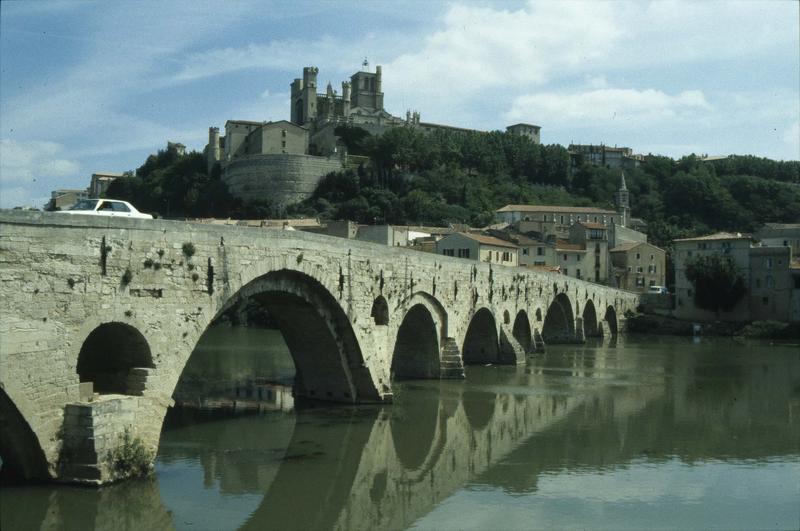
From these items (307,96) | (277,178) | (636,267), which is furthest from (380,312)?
(307,96)

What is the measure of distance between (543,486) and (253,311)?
45931 millimetres

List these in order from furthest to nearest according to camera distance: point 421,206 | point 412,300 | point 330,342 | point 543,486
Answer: point 421,206 → point 412,300 → point 330,342 → point 543,486

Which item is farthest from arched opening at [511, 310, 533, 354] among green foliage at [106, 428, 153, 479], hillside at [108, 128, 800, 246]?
hillside at [108, 128, 800, 246]

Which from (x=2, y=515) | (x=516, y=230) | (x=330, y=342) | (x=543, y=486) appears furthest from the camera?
(x=516, y=230)

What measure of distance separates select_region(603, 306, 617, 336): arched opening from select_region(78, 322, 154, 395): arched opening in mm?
50994

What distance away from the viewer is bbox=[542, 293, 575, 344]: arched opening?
50.0 meters

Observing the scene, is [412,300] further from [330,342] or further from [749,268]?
[749,268]

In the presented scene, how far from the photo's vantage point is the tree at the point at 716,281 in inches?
2378

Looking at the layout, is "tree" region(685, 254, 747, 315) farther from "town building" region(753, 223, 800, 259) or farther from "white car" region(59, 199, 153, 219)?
"white car" region(59, 199, 153, 219)

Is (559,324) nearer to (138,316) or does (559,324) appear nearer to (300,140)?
(138,316)

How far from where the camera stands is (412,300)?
2566 cm

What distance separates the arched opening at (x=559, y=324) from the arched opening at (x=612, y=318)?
37.6 ft

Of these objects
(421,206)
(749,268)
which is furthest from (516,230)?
(749,268)

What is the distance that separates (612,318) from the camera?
61.9 meters
